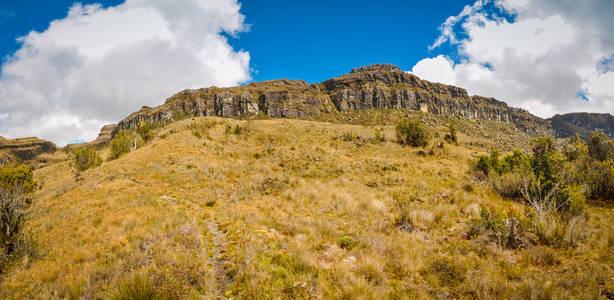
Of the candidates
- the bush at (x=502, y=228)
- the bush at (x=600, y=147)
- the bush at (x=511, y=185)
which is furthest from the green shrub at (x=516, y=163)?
the bush at (x=600, y=147)

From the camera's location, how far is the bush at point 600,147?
631 inches

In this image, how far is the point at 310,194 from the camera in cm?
1312

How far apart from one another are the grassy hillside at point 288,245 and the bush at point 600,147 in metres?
10.9

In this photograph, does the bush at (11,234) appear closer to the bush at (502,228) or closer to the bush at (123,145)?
the bush at (502,228)

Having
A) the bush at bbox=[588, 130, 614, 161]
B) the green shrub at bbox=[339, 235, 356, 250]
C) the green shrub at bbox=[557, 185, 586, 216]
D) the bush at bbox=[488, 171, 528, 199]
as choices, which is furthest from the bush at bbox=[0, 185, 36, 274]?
the bush at bbox=[588, 130, 614, 161]

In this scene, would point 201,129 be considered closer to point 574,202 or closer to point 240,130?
point 240,130

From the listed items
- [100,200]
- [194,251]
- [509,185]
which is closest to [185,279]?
[194,251]

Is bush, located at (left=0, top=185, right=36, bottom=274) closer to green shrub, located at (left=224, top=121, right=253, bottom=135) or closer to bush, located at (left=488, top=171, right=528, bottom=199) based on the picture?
bush, located at (left=488, top=171, right=528, bottom=199)

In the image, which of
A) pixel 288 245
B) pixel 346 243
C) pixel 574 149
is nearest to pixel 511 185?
pixel 346 243

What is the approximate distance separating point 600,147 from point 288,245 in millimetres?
25603

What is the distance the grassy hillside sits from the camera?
4836mm

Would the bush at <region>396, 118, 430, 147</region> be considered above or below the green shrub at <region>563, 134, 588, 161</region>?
above

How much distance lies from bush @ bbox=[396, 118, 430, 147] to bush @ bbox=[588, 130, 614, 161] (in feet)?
42.5

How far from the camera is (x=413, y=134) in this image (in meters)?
28.3
